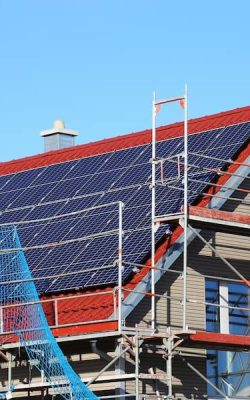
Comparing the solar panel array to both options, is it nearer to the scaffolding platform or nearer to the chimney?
the scaffolding platform

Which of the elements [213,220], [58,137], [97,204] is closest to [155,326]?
[213,220]

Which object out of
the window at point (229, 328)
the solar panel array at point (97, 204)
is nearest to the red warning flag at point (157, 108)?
the solar panel array at point (97, 204)

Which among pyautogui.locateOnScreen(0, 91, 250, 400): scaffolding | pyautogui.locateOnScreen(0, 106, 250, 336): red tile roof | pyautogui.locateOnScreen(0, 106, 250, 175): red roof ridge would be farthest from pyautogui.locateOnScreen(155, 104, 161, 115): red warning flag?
pyautogui.locateOnScreen(0, 106, 250, 175): red roof ridge

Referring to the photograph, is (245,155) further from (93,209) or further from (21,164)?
(21,164)

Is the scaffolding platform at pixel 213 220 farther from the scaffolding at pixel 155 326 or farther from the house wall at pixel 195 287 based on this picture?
the house wall at pixel 195 287

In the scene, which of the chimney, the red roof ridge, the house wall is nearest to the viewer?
the house wall

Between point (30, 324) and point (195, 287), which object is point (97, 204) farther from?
point (30, 324)

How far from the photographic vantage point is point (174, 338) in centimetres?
2416

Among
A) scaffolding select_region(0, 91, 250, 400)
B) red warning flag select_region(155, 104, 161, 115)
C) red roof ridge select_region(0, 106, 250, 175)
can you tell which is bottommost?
scaffolding select_region(0, 91, 250, 400)

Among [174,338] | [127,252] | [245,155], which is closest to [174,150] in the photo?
[245,155]

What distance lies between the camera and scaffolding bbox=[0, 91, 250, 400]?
23.9m

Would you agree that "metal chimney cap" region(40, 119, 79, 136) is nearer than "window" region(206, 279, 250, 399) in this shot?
No

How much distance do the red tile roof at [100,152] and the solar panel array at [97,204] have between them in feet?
0.85

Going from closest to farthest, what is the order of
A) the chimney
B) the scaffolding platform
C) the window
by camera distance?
the scaffolding platform, the window, the chimney
